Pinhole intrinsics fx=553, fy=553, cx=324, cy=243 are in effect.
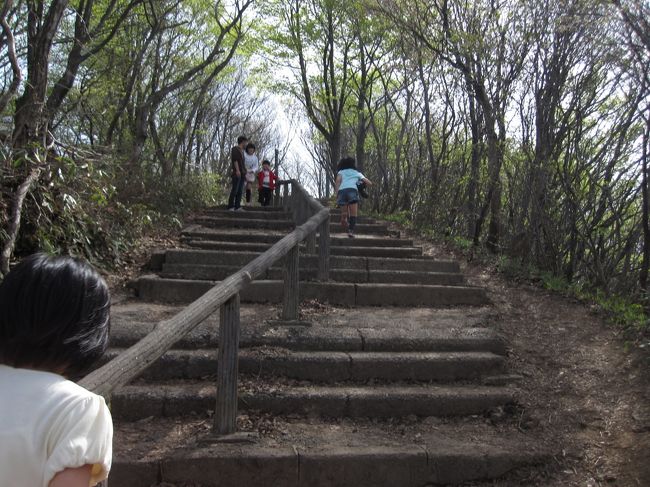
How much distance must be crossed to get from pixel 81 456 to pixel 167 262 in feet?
18.8

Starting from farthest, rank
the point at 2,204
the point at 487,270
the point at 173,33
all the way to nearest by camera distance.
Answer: the point at 173,33 → the point at 487,270 → the point at 2,204

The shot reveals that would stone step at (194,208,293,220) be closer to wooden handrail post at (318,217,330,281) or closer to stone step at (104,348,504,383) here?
wooden handrail post at (318,217,330,281)

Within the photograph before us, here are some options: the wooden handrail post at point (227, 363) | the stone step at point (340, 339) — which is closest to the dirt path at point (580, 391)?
the stone step at point (340, 339)

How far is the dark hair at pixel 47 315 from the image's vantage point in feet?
3.55

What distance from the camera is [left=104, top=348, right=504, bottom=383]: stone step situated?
3984 mm

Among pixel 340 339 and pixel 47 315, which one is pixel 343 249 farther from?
pixel 47 315

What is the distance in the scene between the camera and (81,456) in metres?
1.02

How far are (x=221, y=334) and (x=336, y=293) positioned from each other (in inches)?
112

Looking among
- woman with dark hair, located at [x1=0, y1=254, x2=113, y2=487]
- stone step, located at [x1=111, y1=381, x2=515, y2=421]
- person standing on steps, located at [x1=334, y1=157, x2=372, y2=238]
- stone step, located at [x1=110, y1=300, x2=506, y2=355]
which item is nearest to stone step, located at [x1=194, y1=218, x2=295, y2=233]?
person standing on steps, located at [x1=334, y1=157, x2=372, y2=238]

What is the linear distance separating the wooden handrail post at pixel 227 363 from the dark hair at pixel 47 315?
80.1 inches

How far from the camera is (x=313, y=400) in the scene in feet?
12.2

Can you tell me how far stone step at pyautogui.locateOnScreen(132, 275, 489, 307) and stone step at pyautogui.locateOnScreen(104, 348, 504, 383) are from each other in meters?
1.54

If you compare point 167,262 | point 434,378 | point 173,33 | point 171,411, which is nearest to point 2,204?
point 167,262

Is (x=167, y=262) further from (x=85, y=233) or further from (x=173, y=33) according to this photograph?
(x=173, y=33)
